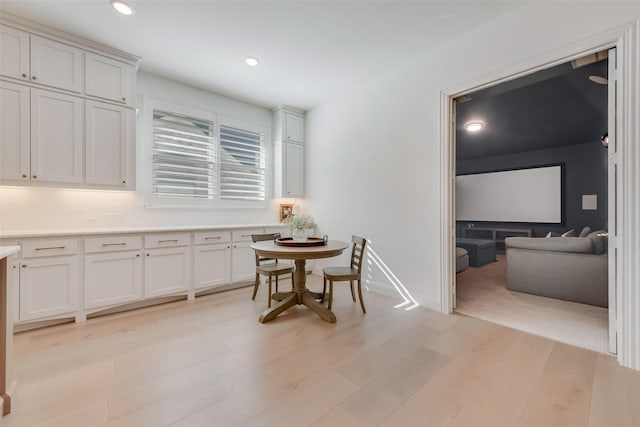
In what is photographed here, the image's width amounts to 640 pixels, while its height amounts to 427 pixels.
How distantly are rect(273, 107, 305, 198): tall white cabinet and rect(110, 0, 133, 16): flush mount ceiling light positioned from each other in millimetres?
2410

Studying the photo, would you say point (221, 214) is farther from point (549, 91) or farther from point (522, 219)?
point (522, 219)

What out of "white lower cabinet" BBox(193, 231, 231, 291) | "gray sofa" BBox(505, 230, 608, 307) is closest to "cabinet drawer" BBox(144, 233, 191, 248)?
"white lower cabinet" BBox(193, 231, 231, 291)

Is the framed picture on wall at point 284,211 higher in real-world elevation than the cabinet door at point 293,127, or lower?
lower

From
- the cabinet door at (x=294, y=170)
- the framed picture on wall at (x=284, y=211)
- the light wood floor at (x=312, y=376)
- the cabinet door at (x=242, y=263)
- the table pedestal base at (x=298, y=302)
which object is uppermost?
the cabinet door at (x=294, y=170)

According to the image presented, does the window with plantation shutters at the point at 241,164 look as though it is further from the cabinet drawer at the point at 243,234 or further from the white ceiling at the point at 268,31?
the white ceiling at the point at 268,31

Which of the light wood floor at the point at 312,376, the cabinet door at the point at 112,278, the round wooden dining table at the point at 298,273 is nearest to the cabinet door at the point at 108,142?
the cabinet door at the point at 112,278

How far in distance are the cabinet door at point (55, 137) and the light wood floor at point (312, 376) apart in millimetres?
1541

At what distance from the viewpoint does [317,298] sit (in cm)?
333

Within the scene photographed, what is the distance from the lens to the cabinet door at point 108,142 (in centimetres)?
294

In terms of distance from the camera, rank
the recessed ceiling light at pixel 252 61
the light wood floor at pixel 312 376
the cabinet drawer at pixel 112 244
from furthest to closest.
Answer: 1. the recessed ceiling light at pixel 252 61
2. the cabinet drawer at pixel 112 244
3. the light wood floor at pixel 312 376

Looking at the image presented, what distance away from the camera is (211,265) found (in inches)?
142

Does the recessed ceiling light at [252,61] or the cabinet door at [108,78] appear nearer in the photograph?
the cabinet door at [108,78]

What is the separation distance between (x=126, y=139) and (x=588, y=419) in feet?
14.7

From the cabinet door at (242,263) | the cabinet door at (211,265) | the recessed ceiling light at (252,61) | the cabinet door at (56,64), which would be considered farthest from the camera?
the cabinet door at (242,263)
